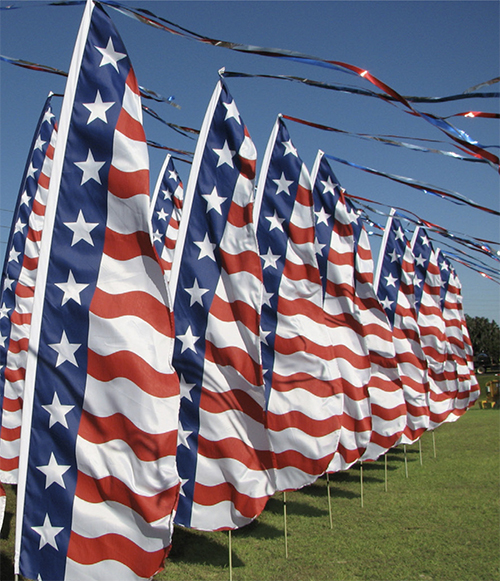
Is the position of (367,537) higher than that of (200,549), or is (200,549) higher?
(200,549)

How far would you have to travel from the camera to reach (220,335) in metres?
7.02

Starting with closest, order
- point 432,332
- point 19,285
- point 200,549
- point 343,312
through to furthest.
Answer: point 200,549, point 19,285, point 343,312, point 432,332

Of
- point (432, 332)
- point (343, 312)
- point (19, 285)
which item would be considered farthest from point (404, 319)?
point (19, 285)

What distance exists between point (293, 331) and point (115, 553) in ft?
16.1

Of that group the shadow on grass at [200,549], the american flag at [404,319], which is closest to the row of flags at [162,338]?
the american flag at [404,319]

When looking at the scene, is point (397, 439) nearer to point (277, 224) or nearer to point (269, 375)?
point (269, 375)

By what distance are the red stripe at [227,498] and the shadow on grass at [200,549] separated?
1.79 meters

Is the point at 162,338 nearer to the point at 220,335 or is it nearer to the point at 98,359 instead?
the point at 98,359

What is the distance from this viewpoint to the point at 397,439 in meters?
11.6

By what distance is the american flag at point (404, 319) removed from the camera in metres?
13.4

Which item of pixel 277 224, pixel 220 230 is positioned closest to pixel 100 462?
pixel 220 230

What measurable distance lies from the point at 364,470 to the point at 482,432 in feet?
24.3

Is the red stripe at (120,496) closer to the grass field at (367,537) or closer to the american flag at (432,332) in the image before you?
the grass field at (367,537)

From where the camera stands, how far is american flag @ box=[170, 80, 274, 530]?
21.6ft
